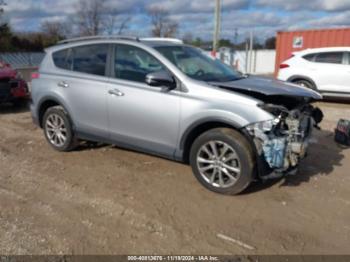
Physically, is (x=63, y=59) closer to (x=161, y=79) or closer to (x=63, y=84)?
(x=63, y=84)

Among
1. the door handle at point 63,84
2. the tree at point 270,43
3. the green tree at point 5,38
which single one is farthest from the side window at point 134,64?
the tree at point 270,43

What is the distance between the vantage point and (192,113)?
4.02 m

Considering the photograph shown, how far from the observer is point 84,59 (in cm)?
510

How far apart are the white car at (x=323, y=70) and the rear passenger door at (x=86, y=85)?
7.90 meters

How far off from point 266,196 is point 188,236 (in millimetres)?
1281

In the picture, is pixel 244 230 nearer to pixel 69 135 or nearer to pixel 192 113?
pixel 192 113

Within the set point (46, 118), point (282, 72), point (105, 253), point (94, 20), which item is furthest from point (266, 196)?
point (94, 20)

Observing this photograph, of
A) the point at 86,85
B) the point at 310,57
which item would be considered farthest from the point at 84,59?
the point at 310,57

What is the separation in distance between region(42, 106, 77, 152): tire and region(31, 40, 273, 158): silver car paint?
16 centimetres

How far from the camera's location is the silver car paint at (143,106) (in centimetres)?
384

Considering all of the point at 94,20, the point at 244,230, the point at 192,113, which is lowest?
the point at 244,230

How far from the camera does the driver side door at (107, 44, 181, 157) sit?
4203mm

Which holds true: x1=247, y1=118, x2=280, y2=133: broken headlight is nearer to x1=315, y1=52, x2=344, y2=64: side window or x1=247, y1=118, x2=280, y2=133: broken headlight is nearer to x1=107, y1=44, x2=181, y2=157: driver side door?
x1=107, y1=44, x2=181, y2=157: driver side door

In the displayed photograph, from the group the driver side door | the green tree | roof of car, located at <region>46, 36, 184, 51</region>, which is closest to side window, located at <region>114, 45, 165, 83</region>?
the driver side door
